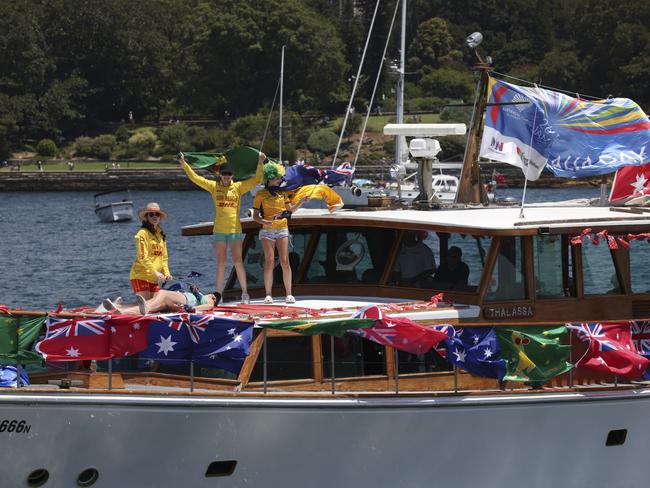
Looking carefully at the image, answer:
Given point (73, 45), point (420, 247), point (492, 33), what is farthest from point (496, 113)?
A: point (492, 33)

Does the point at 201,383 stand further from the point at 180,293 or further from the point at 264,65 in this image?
the point at 264,65

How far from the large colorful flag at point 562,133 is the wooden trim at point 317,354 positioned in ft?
13.7

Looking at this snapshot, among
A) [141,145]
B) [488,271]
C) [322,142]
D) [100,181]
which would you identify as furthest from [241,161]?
[141,145]

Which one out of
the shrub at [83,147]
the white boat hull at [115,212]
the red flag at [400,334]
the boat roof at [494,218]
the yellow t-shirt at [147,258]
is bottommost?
the shrub at [83,147]

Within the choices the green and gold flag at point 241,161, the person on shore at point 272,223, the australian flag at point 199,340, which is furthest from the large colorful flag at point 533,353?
the green and gold flag at point 241,161

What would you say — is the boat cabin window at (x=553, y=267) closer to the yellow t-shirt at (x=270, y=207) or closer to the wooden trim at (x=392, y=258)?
the wooden trim at (x=392, y=258)

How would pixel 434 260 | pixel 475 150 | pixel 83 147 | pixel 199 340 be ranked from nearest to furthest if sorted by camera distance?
pixel 199 340 < pixel 434 260 < pixel 475 150 < pixel 83 147

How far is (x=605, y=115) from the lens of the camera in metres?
18.3

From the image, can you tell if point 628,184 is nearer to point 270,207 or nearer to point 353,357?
point 270,207

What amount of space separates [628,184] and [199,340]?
259 inches

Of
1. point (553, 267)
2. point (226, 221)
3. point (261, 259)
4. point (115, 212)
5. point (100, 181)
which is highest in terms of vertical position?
point (226, 221)

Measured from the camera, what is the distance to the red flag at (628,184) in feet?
59.9

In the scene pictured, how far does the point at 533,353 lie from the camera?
15125 mm

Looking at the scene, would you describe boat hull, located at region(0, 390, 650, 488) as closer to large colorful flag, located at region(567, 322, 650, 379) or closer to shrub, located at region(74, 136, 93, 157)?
large colorful flag, located at region(567, 322, 650, 379)
